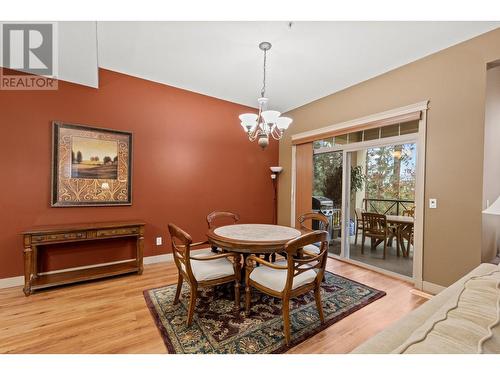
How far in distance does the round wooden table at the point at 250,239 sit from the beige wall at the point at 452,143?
1754 millimetres

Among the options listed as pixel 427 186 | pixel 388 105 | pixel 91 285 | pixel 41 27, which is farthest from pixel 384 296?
pixel 41 27

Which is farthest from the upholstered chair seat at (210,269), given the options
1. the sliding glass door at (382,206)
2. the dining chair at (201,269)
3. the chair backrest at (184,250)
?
the sliding glass door at (382,206)

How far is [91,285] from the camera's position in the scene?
2.74 m

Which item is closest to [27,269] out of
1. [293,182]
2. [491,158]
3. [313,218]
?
[313,218]

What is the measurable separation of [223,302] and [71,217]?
2300 mm

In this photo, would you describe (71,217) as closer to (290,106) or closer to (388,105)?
(290,106)

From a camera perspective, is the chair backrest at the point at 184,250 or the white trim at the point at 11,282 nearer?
the chair backrest at the point at 184,250

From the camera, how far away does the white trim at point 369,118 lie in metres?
2.76

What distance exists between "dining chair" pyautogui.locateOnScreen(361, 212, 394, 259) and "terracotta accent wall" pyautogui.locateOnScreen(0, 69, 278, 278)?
1.85 meters

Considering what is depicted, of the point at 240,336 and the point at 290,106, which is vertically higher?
the point at 290,106

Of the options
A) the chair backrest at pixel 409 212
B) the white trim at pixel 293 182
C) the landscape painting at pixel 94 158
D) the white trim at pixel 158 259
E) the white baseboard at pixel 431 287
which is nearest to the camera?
the white baseboard at pixel 431 287

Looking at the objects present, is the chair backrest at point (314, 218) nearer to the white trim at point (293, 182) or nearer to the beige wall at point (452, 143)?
the beige wall at point (452, 143)

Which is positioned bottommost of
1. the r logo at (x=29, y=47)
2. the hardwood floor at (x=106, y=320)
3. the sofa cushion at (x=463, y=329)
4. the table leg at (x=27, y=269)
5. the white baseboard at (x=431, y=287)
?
the hardwood floor at (x=106, y=320)

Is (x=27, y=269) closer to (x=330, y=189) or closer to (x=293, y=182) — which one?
(x=293, y=182)
